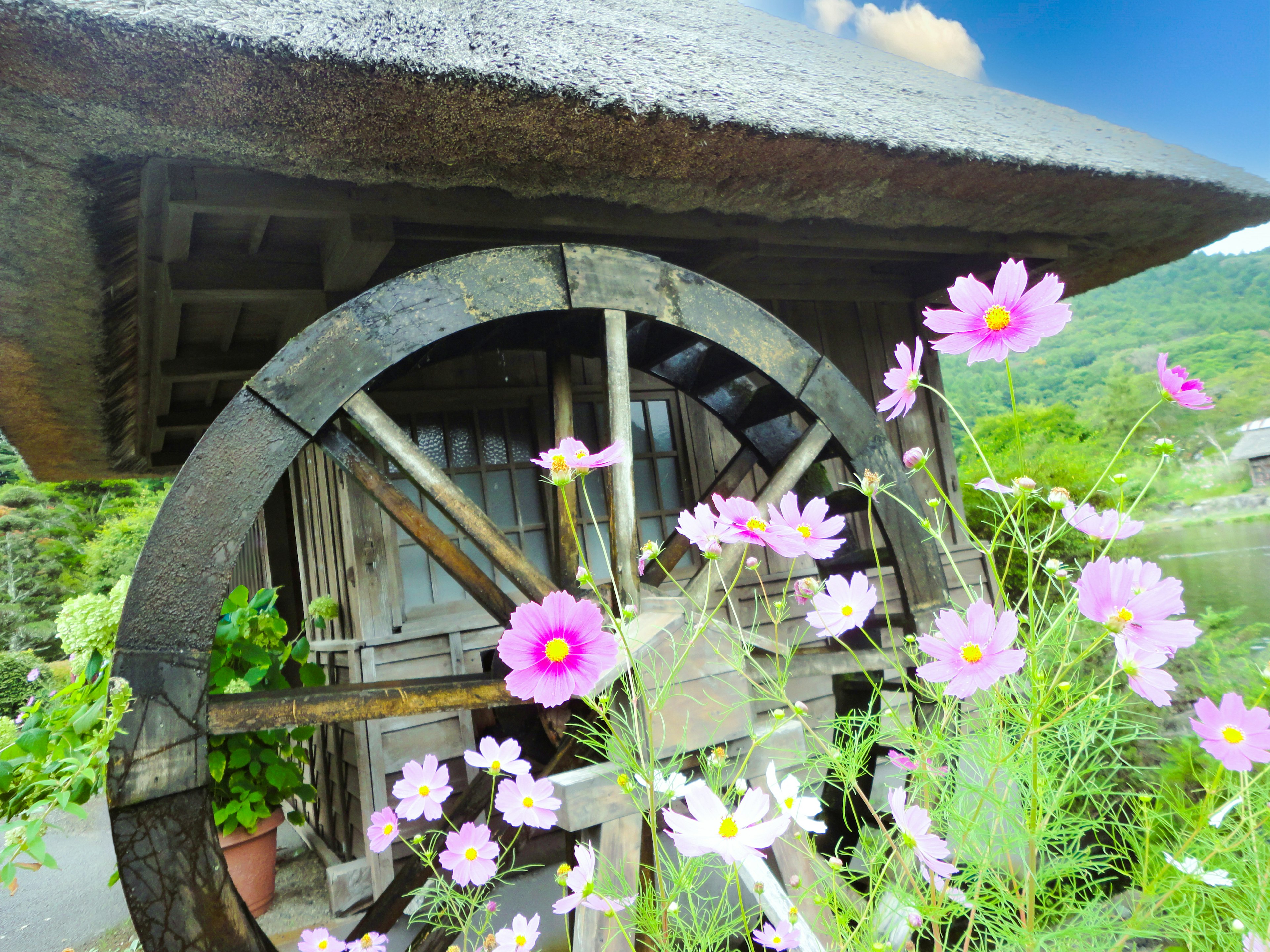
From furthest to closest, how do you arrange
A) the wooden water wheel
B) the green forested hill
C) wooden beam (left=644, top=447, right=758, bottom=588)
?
1. the green forested hill
2. wooden beam (left=644, top=447, right=758, bottom=588)
3. the wooden water wheel

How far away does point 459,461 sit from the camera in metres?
2.60

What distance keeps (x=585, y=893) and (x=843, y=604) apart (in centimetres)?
41

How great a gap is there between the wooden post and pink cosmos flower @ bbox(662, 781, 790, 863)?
1.13 meters

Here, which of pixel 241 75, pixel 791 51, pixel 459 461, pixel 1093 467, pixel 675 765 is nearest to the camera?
pixel 675 765

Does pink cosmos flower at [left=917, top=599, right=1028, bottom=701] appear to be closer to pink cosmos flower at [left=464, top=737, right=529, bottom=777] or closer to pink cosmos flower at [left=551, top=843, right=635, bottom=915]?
pink cosmos flower at [left=551, top=843, right=635, bottom=915]

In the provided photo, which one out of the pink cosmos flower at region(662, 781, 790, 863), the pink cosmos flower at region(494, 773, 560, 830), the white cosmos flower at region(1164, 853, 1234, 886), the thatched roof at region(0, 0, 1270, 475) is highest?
the thatched roof at region(0, 0, 1270, 475)

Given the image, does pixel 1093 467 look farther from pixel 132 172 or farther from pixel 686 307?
pixel 132 172

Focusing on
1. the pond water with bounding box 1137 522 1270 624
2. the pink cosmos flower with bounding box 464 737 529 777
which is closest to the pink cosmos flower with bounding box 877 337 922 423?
the pink cosmos flower with bounding box 464 737 529 777

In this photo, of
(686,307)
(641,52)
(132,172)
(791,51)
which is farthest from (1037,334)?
(791,51)

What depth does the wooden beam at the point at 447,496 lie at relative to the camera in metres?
1.64

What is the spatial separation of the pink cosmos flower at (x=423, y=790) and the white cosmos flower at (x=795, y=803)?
68 cm

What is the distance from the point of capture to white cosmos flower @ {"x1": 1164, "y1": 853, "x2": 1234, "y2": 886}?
1.80 ft

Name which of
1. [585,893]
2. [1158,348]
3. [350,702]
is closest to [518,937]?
[585,893]

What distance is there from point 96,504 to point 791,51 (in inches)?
598
